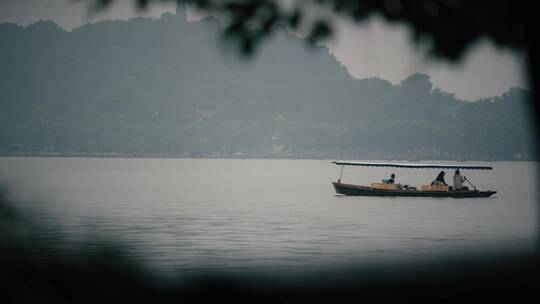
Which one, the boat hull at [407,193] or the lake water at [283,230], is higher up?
the boat hull at [407,193]

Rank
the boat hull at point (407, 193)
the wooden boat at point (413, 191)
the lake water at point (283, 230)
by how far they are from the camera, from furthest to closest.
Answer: the boat hull at point (407, 193), the wooden boat at point (413, 191), the lake water at point (283, 230)

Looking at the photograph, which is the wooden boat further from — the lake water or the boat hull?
the lake water

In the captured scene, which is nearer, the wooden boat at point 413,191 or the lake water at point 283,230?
the lake water at point 283,230

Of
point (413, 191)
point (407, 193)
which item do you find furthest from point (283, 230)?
point (407, 193)

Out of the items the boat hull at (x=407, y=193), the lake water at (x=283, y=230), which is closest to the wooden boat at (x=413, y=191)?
the boat hull at (x=407, y=193)

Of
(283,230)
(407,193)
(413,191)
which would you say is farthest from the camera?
(407,193)

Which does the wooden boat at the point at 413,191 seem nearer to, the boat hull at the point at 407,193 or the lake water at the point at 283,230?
the boat hull at the point at 407,193

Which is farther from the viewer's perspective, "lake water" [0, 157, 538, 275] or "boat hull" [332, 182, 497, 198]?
"boat hull" [332, 182, 497, 198]

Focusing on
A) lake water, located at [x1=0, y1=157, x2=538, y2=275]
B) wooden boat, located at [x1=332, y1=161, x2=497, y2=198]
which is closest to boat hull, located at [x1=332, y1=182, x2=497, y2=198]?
wooden boat, located at [x1=332, y1=161, x2=497, y2=198]

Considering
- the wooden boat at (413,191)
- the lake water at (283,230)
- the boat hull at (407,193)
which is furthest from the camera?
the boat hull at (407,193)

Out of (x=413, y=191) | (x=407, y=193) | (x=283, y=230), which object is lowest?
(x=283, y=230)

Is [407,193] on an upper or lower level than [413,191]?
lower

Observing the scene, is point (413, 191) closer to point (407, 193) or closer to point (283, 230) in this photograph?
point (407, 193)

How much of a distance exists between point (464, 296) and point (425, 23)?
323 cm
